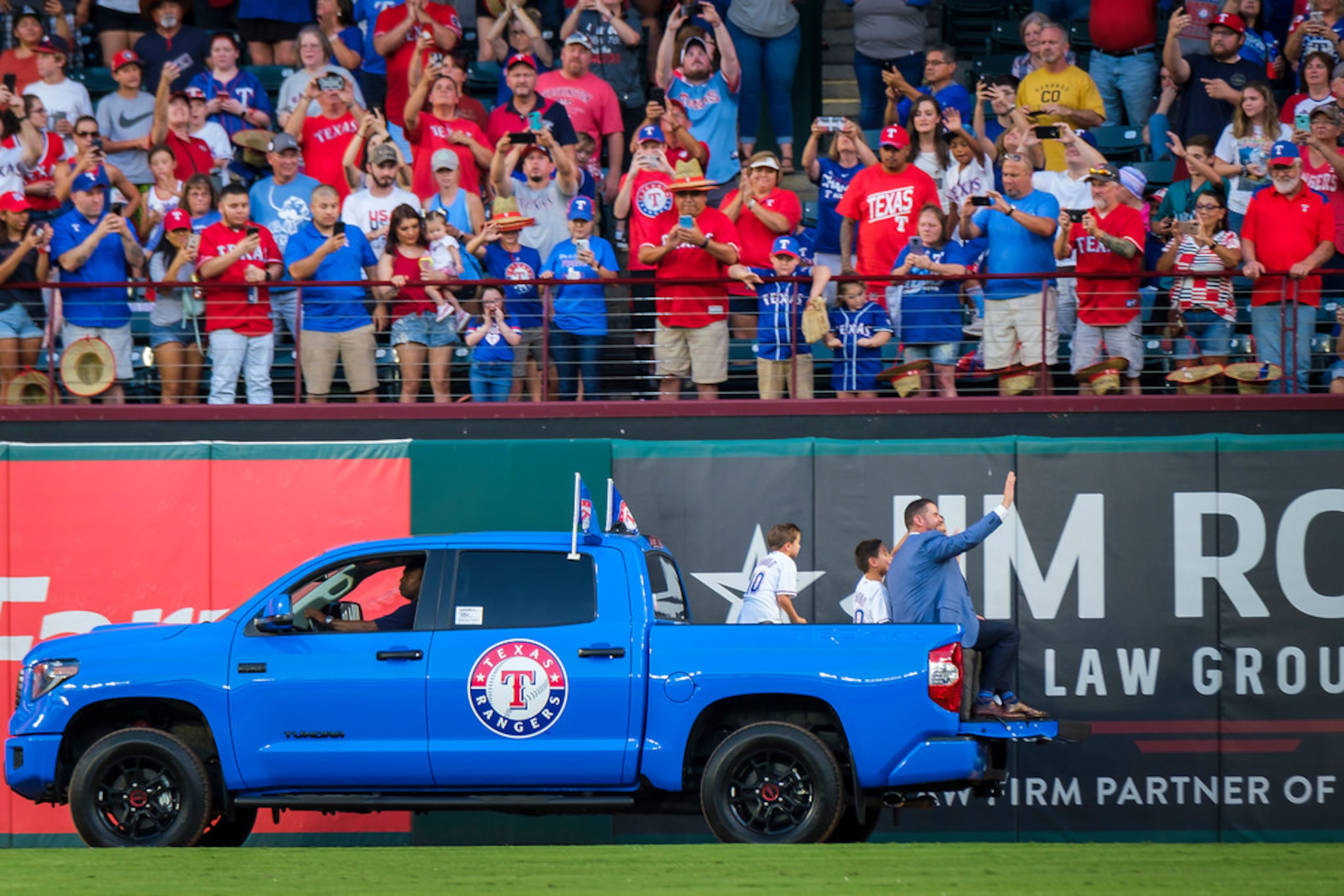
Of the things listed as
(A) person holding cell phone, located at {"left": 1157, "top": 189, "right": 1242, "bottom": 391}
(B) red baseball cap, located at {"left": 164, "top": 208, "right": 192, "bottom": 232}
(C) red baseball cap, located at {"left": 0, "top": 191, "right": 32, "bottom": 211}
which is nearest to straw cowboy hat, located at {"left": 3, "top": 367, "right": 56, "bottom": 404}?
(C) red baseball cap, located at {"left": 0, "top": 191, "right": 32, "bottom": 211}

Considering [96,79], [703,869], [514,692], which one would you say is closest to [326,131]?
[96,79]

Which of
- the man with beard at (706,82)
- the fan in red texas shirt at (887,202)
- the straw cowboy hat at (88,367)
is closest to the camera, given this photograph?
the straw cowboy hat at (88,367)

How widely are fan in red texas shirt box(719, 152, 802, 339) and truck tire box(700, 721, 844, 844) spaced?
5316mm

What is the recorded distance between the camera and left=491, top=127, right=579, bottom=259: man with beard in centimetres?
1532

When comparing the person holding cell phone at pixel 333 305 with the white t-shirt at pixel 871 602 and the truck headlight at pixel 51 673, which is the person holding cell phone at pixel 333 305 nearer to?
the truck headlight at pixel 51 673

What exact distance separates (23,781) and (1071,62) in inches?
459

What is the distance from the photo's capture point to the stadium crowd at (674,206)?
13.9 m

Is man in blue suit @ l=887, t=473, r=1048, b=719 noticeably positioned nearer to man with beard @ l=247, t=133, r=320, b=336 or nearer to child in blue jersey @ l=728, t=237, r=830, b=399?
child in blue jersey @ l=728, t=237, r=830, b=399

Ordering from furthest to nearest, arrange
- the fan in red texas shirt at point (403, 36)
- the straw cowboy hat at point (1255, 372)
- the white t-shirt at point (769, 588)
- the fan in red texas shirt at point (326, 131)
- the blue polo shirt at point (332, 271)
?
the fan in red texas shirt at point (403, 36) → the fan in red texas shirt at point (326, 131) → the blue polo shirt at point (332, 271) → the straw cowboy hat at point (1255, 372) → the white t-shirt at point (769, 588)

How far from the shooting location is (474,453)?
13.3 metres

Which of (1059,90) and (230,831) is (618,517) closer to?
(230,831)

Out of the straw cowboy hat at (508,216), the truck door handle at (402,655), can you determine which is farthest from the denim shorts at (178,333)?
the truck door handle at (402,655)

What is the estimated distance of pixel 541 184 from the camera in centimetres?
1544

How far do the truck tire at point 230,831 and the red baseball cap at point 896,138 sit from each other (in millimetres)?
7602
